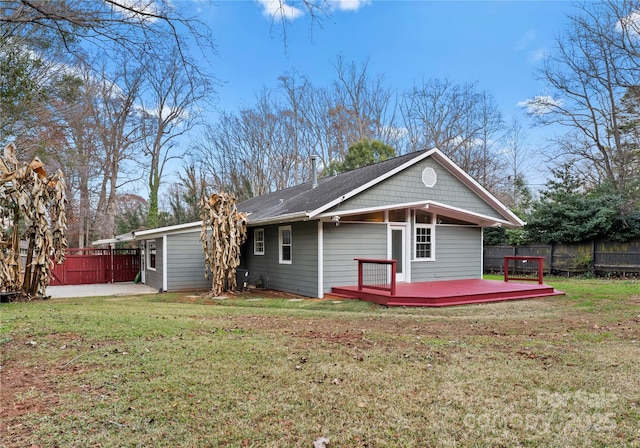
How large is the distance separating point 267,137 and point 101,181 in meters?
11.1

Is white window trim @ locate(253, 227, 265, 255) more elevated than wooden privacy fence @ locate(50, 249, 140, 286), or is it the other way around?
white window trim @ locate(253, 227, 265, 255)

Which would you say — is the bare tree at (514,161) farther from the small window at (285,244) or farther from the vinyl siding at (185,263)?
the vinyl siding at (185,263)

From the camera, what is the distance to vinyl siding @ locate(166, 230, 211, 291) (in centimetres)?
1388

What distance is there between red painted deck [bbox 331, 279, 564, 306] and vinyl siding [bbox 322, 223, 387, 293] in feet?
1.38

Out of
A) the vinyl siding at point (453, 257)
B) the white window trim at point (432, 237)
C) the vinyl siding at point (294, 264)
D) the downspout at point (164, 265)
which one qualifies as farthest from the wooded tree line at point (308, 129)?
the white window trim at point (432, 237)

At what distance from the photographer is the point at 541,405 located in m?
3.26

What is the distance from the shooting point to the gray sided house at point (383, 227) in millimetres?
11289

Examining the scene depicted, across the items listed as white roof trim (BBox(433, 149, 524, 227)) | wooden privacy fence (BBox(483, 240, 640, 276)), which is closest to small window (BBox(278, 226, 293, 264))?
white roof trim (BBox(433, 149, 524, 227))

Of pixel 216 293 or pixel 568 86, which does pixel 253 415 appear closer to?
pixel 216 293

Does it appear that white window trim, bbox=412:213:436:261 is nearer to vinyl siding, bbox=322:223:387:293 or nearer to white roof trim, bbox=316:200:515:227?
white roof trim, bbox=316:200:515:227

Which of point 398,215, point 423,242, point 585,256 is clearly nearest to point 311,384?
point 398,215

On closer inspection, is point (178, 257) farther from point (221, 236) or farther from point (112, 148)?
point (112, 148)

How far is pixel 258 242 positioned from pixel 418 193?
19.5 ft

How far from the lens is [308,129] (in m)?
28.0
